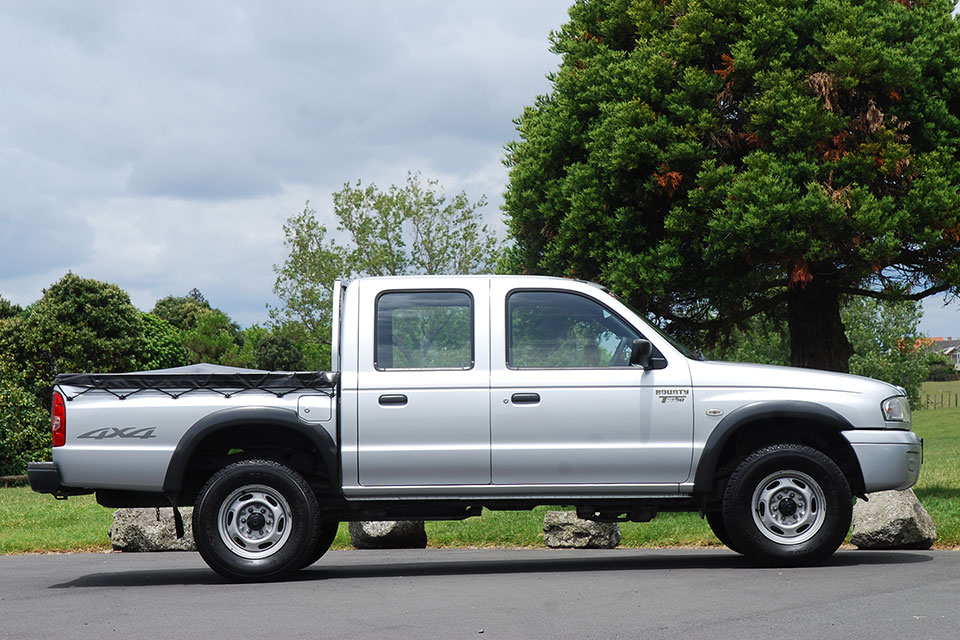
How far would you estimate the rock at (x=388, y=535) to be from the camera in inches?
444

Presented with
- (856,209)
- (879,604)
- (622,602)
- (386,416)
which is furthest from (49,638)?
(856,209)

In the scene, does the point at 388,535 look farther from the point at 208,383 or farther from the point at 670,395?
the point at 670,395

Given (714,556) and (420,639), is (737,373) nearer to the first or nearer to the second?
(714,556)

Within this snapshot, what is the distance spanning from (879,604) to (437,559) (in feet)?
14.8

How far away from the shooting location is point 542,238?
16016 millimetres

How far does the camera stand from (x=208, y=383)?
7957mm

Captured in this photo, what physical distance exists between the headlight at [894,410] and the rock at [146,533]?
711 centimetres

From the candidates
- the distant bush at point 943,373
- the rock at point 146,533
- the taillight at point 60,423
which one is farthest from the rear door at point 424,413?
the distant bush at point 943,373

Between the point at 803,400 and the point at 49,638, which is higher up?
the point at 803,400

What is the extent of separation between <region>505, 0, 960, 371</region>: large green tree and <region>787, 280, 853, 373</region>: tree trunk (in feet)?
0.07

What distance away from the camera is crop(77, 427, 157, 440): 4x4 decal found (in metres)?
7.89

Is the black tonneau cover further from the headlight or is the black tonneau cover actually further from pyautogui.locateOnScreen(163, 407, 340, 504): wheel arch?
the headlight

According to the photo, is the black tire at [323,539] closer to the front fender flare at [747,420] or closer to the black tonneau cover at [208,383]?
the black tonneau cover at [208,383]

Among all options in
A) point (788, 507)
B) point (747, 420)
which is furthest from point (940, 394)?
point (747, 420)
